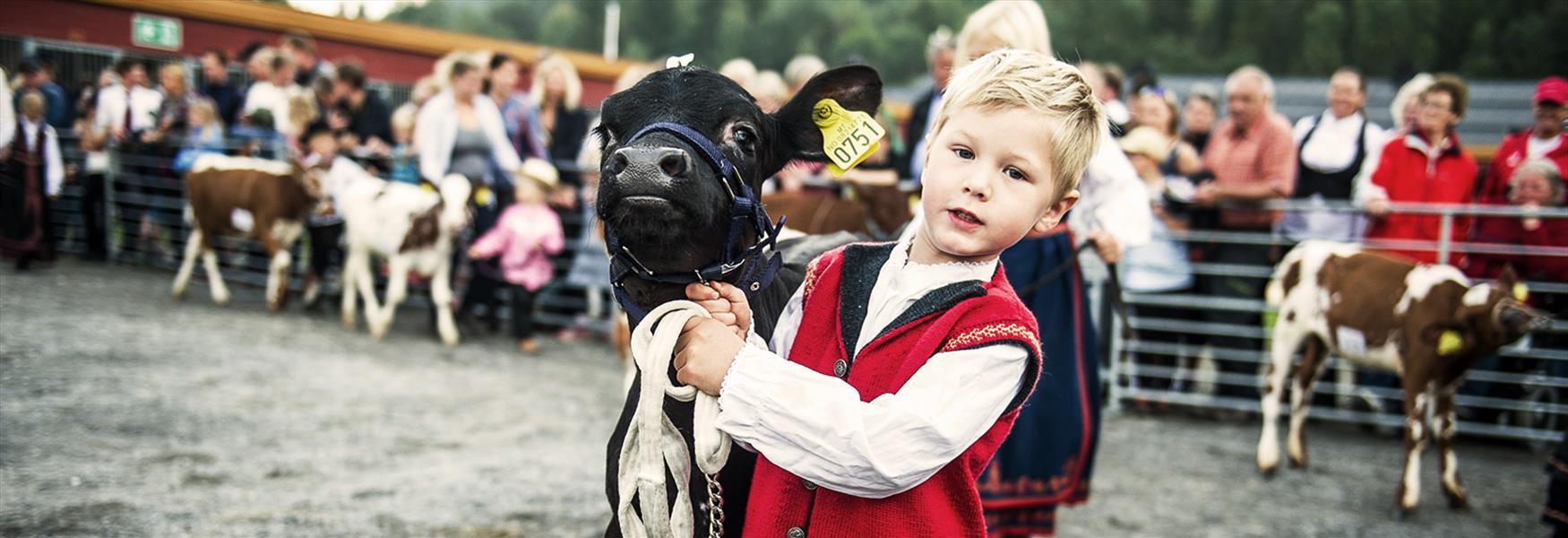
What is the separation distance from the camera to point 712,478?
5.93 ft

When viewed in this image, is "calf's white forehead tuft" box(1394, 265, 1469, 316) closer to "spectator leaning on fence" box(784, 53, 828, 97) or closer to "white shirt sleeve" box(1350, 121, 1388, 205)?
"white shirt sleeve" box(1350, 121, 1388, 205)

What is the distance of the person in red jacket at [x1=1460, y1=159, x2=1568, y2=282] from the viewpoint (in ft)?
18.6

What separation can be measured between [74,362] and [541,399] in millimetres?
2267

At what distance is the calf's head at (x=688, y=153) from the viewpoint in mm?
1714

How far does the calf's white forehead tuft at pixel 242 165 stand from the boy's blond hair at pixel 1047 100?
730cm

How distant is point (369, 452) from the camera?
183 inches

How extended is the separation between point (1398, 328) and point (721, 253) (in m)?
4.22

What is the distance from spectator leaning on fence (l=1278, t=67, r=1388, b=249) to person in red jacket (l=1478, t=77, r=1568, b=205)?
605 millimetres

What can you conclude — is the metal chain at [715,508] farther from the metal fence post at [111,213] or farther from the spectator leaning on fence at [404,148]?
the metal fence post at [111,213]

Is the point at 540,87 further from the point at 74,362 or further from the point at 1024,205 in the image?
the point at 1024,205

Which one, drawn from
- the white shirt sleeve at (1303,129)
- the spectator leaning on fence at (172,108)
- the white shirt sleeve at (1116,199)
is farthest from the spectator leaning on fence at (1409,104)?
the spectator leaning on fence at (172,108)

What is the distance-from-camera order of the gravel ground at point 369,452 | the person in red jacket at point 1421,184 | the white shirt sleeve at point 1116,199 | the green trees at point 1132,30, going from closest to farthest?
the white shirt sleeve at point 1116,199 → the gravel ground at point 369,452 → the person in red jacket at point 1421,184 → the green trees at point 1132,30

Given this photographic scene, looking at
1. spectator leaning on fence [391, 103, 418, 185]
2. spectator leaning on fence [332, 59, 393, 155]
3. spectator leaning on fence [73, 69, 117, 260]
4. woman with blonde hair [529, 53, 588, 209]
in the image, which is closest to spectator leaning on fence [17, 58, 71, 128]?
spectator leaning on fence [73, 69, 117, 260]

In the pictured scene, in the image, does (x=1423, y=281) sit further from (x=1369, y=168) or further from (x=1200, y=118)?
(x=1200, y=118)
